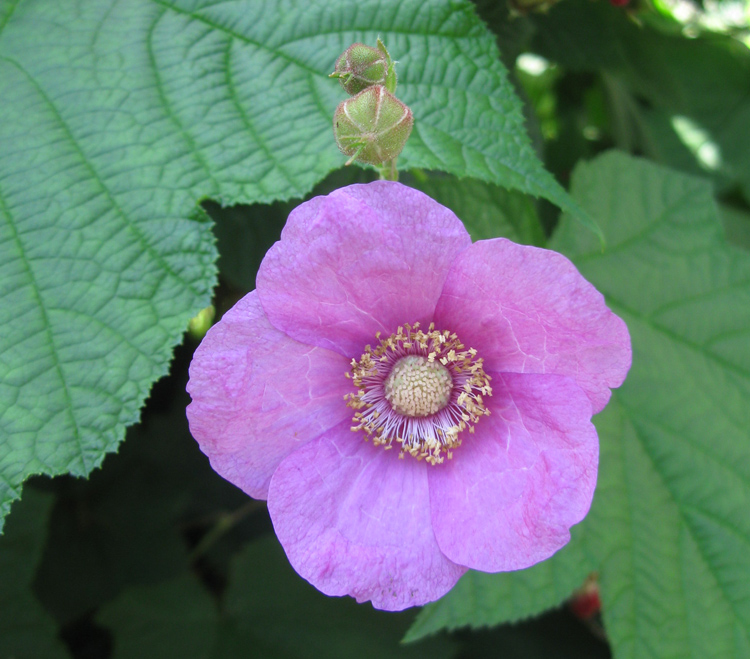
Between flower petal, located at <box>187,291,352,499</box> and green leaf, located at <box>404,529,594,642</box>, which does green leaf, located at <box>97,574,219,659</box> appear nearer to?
green leaf, located at <box>404,529,594,642</box>

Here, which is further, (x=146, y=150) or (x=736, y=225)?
(x=736, y=225)

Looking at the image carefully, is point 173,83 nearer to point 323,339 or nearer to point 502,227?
point 323,339

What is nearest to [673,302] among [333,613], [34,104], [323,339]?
[323,339]

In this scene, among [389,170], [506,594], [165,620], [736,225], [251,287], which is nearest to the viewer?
[389,170]

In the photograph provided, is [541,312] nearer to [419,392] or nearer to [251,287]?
[419,392]

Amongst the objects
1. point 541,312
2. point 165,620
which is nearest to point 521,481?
point 541,312

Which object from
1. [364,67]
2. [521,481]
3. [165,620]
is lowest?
[165,620]
